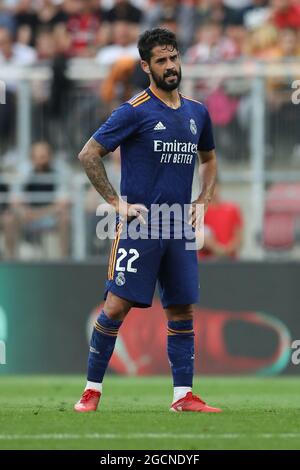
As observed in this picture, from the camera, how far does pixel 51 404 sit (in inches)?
403

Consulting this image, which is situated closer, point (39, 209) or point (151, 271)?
point (151, 271)

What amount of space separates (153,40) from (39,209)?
709 centimetres

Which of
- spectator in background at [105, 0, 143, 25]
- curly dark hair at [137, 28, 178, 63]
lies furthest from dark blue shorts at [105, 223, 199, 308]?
spectator in background at [105, 0, 143, 25]

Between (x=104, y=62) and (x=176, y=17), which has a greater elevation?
(x=176, y=17)

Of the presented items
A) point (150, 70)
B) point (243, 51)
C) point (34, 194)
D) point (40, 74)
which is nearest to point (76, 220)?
point (34, 194)

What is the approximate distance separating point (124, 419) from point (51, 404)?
1734 millimetres

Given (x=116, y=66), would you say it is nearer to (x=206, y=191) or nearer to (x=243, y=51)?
(x=243, y=51)

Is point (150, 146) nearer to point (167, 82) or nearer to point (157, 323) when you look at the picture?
point (167, 82)

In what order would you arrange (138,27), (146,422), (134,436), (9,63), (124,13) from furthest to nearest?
(124,13)
(138,27)
(9,63)
(146,422)
(134,436)

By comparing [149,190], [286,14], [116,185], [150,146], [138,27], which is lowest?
[116,185]

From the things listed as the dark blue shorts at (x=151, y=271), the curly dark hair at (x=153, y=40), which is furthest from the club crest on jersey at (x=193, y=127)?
the dark blue shorts at (x=151, y=271)

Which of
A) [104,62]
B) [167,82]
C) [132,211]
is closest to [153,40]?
[167,82]

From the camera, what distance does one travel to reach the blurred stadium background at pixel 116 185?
50.8ft

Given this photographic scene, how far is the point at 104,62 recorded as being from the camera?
55.8ft
